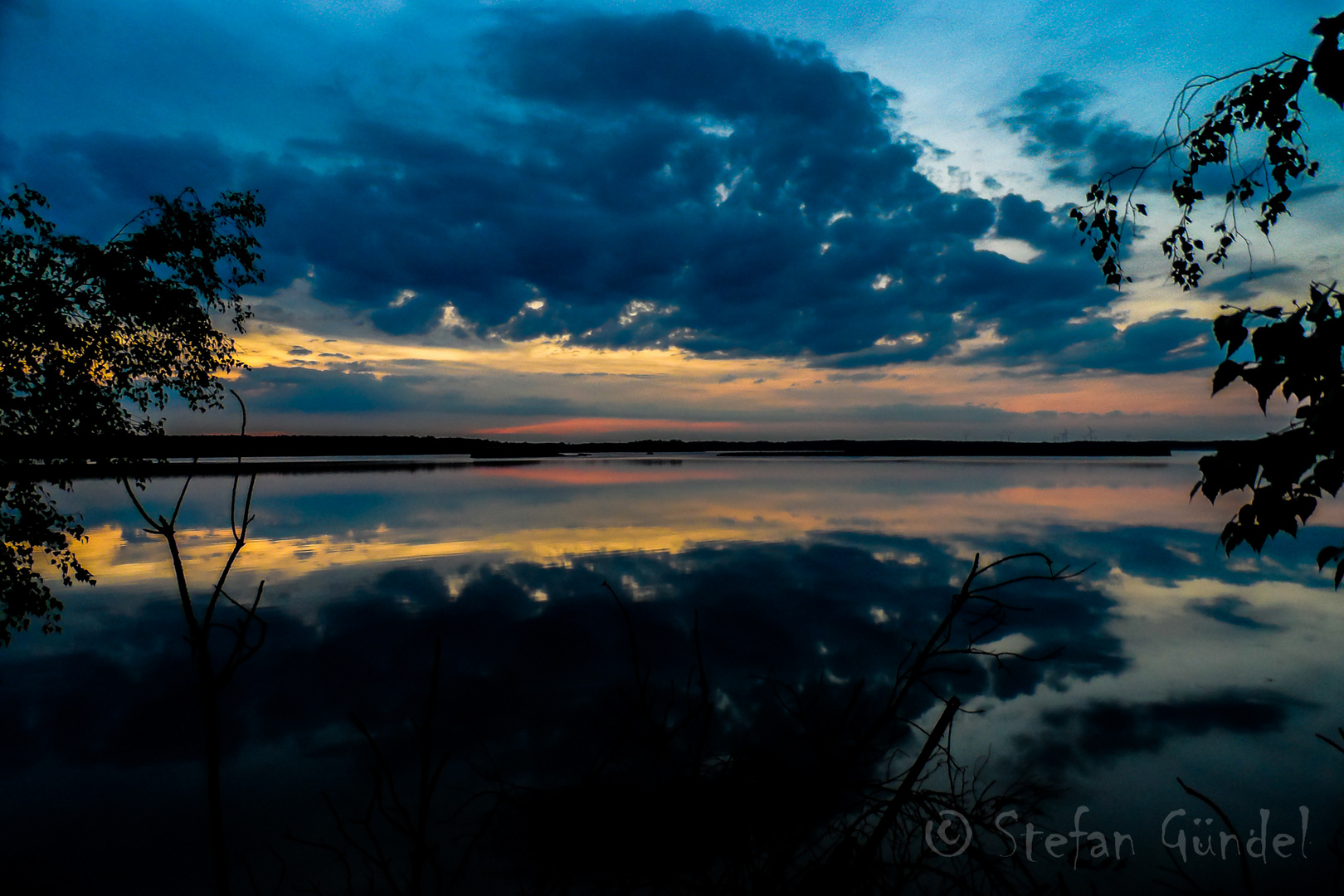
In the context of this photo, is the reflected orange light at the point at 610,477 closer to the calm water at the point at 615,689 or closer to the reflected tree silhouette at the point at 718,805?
the calm water at the point at 615,689

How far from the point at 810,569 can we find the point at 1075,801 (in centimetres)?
1111

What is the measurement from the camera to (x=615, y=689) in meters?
10.9

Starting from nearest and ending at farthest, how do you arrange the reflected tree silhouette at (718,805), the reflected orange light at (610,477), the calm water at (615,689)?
the reflected tree silhouette at (718,805)
the calm water at (615,689)
the reflected orange light at (610,477)

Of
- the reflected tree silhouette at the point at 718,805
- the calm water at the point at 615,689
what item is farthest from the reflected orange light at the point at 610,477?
the reflected tree silhouette at the point at 718,805

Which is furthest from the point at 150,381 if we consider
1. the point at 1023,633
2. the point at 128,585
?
the point at 1023,633

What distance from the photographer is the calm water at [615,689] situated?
6.63 meters

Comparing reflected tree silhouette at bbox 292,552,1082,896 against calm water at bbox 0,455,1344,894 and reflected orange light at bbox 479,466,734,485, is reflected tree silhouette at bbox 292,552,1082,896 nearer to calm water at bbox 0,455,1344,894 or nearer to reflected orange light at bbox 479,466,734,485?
calm water at bbox 0,455,1344,894

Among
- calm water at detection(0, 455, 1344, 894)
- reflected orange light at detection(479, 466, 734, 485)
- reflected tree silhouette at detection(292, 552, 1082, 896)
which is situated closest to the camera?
reflected tree silhouette at detection(292, 552, 1082, 896)

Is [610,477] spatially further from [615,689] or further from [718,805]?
[718,805]

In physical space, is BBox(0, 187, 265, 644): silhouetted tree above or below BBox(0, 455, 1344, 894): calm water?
above

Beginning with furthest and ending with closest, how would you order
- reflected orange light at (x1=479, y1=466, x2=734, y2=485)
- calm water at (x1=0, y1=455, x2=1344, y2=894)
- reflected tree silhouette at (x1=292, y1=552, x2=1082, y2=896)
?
→ reflected orange light at (x1=479, y1=466, x2=734, y2=485) → calm water at (x1=0, y1=455, x2=1344, y2=894) → reflected tree silhouette at (x1=292, y1=552, x2=1082, y2=896)

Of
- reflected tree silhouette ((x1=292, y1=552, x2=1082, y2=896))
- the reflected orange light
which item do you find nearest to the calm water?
reflected tree silhouette ((x1=292, y1=552, x2=1082, y2=896))

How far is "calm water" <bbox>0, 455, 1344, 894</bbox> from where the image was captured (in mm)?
6629

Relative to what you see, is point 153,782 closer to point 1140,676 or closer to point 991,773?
point 991,773
